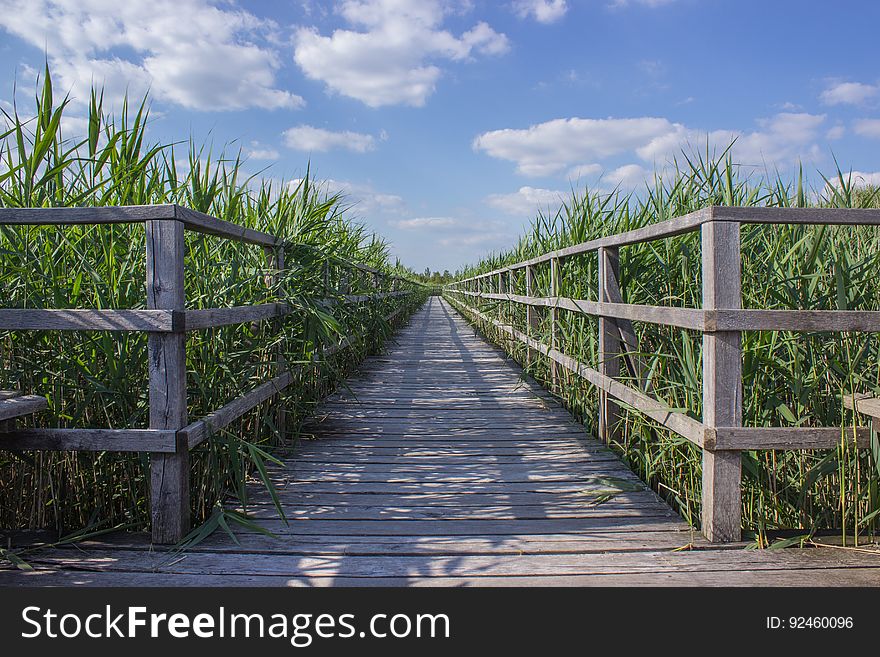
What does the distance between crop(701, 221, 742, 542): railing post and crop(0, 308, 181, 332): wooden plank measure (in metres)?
1.83

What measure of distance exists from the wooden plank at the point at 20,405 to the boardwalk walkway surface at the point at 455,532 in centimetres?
50

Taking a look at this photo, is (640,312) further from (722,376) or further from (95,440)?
(95,440)

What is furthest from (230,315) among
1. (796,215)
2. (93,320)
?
(796,215)

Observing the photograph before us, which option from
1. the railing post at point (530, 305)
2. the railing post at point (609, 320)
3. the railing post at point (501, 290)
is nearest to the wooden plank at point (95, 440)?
the railing post at point (609, 320)

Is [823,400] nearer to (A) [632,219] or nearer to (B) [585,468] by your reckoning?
(B) [585,468]

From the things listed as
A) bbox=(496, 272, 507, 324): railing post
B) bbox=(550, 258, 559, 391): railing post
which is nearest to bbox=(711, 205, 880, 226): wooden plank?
bbox=(550, 258, 559, 391): railing post

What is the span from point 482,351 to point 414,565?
6.01 meters

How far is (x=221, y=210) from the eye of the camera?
3145mm

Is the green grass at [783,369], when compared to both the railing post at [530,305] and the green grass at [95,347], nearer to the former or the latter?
the green grass at [95,347]

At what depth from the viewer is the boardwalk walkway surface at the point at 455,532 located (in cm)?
185

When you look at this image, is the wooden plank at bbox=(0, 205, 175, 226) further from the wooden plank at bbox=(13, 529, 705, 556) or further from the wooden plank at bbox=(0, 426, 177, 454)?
the wooden plank at bbox=(13, 529, 705, 556)

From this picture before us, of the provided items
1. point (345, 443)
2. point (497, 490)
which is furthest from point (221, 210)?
point (497, 490)

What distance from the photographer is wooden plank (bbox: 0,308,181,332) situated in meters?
1.96

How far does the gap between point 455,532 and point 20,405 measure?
5.02ft
